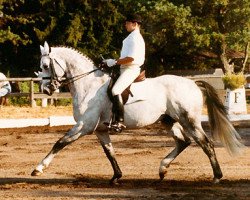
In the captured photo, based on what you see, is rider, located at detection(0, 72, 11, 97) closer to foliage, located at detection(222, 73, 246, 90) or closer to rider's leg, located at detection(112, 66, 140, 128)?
foliage, located at detection(222, 73, 246, 90)

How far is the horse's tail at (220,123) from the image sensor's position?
1075 cm

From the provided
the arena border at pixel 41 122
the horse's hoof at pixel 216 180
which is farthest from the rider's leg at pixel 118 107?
the arena border at pixel 41 122

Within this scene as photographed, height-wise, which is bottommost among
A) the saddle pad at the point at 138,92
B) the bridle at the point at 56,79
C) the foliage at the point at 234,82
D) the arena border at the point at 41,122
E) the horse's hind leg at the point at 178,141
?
the arena border at the point at 41,122

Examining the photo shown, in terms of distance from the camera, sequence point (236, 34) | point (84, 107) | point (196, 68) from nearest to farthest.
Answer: point (84, 107)
point (236, 34)
point (196, 68)

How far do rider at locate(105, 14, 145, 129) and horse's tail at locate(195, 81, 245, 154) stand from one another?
166cm

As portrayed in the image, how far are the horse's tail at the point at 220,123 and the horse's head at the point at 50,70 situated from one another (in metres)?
2.40

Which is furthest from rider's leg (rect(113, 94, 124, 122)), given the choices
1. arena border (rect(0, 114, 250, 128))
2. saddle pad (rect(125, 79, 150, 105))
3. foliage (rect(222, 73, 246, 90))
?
foliage (rect(222, 73, 246, 90))

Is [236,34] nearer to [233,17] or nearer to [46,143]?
[233,17]

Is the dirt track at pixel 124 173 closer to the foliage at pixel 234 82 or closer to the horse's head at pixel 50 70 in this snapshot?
the horse's head at pixel 50 70

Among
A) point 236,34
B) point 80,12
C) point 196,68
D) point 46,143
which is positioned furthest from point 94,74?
point 196,68

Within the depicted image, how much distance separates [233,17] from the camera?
50.5 metres

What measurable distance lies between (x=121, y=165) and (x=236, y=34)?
128 feet

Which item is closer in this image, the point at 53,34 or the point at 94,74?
the point at 94,74

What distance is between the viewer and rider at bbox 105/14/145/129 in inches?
386
